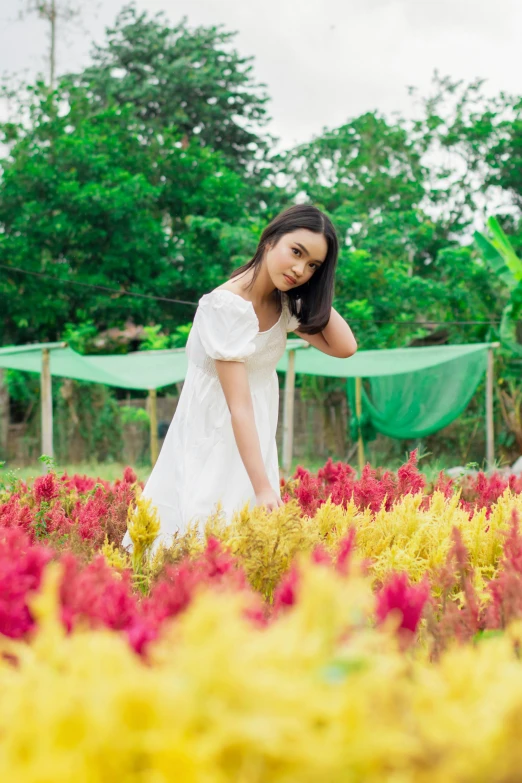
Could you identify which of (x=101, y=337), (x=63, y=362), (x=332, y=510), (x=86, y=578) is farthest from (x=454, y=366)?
(x=86, y=578)

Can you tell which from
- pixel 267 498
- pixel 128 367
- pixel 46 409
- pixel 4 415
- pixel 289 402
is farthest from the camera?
pixel 4 415

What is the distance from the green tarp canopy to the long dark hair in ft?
21.6

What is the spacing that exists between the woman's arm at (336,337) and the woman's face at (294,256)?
0.91 feet

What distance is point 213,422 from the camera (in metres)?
2.59

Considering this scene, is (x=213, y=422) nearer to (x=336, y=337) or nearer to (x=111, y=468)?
(x=336, y=337)

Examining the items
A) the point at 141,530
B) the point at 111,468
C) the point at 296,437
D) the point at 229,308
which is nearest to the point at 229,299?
the point at 229,308

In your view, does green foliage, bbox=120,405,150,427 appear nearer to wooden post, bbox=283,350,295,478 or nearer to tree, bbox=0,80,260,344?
tree, bbox=0,80,260,344

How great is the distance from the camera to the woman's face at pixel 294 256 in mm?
2439

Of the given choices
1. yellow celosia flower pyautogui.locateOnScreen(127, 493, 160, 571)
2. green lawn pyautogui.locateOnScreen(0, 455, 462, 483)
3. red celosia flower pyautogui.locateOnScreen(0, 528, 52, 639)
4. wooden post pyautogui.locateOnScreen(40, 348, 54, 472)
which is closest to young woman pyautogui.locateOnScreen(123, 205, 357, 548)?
yellow celosia flower pyautogui.locateOnScreen(127, 493, 160, 571)

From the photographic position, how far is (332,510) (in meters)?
2.65

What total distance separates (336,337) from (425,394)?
9.82m

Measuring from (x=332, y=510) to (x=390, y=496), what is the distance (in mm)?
706

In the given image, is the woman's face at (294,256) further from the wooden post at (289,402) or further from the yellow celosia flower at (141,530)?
the wooden post at (289,402)

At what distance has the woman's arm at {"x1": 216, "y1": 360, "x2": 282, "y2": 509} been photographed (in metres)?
2.34
